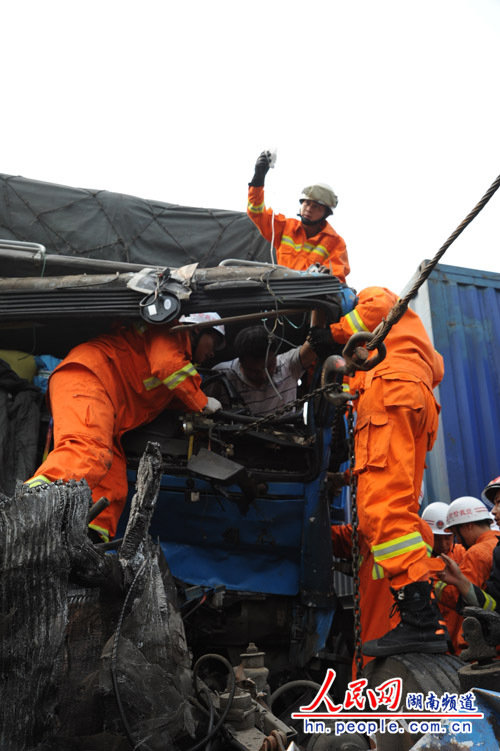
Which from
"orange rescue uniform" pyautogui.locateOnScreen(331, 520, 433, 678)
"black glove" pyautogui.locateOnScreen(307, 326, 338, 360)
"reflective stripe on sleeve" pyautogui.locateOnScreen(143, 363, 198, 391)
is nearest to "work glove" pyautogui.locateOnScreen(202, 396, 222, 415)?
"reflective stripe on sleeve" pyautogui.locateOnScreen(143, 363, 198, 391)

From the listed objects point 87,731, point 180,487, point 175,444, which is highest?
point 175,444

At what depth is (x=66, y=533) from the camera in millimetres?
1844

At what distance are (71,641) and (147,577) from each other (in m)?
0.42

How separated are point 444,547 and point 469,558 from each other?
0.76m

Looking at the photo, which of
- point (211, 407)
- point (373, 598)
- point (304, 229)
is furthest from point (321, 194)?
point (373, 598)

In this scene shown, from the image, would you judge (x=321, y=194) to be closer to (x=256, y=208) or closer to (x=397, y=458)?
(x=256, y=208)

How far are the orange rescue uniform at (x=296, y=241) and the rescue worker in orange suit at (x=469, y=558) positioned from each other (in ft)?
6.52

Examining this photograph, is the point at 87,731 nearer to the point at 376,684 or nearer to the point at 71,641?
the point at 71,641

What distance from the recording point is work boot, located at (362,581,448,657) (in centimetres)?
269

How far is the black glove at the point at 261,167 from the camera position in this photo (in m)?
5.01

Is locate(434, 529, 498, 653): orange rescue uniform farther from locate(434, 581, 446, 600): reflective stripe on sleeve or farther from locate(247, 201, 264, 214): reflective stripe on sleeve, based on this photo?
locate(247, 201, 264, 214): reflective stripe on sleeve

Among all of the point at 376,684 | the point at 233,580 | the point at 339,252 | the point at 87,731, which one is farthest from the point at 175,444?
the point at 339,252

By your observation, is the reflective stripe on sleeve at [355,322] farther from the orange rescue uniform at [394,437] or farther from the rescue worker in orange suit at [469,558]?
the rescue worker in orange suit at [469,558]

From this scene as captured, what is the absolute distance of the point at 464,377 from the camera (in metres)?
6.16
